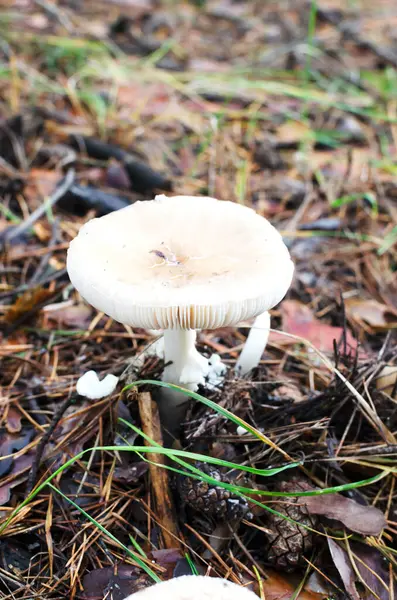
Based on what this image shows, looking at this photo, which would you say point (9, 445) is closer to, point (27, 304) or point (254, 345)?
point (27, 304)

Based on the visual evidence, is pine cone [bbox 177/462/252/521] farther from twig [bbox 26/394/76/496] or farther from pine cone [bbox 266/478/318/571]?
twig [bbox 26/394/76/496]

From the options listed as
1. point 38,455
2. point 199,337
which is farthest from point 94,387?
point 199,337

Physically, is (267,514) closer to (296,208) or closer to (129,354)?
(129,354)

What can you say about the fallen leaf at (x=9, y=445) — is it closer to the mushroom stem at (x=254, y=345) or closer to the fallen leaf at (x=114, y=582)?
the fallen leaf at (x=114, y=582)

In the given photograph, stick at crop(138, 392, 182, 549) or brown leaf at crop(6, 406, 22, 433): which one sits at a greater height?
stick at crop(138, 392, 182, 549)

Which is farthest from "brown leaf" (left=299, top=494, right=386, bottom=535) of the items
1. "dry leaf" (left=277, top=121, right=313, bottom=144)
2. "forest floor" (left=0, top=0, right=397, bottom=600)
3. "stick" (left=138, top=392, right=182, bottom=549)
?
"dry leaf" (left=277, top=121, right=313, bottom=144)

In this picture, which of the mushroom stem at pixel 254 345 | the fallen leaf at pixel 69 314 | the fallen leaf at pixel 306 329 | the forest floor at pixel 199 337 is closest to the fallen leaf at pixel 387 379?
the forest floor at pixel 199 337
